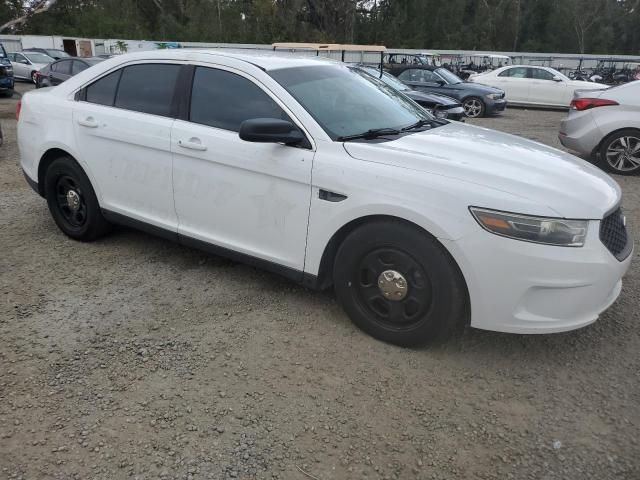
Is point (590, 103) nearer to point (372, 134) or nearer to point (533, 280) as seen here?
point (372, 134)

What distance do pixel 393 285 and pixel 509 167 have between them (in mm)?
932

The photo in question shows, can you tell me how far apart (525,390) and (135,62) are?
140 inches

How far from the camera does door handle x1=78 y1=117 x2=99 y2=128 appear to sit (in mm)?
4184

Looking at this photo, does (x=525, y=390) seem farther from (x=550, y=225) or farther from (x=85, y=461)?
(x=85, y=461)

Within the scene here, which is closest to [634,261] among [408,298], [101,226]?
[408,298]

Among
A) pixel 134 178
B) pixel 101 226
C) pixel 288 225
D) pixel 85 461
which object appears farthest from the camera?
pixel 101 226

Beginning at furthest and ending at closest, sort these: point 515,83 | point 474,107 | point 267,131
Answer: point 515,83
point 474,107
point 267,131

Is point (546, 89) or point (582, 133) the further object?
point (546, 89)

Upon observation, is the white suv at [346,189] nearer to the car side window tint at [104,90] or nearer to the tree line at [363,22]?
the car side window tint at [104,90]

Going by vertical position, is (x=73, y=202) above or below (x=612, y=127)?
below

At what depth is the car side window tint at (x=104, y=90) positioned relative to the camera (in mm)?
4230

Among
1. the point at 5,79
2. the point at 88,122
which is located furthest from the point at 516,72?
the point at 88,122

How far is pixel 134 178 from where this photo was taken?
13.3 feet

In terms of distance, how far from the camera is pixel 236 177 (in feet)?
11.5
